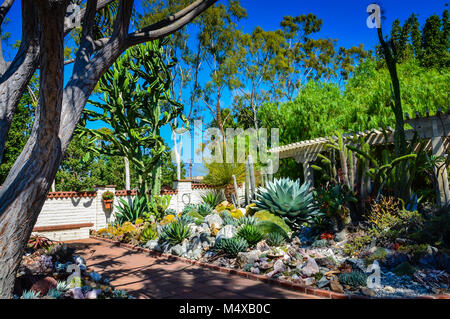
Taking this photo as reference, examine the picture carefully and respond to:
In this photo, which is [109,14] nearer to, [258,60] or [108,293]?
[108,293]

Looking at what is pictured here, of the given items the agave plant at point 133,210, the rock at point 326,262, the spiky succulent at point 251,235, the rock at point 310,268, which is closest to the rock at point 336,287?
the rock at point 310,268

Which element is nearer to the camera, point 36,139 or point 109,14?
point 36,139

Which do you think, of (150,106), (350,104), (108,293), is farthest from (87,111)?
(350,104)

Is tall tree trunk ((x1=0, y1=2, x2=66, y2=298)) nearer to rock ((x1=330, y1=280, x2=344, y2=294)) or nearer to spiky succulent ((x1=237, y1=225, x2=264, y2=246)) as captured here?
rock ((x1=330, y1=280, x2=344, y2=294))

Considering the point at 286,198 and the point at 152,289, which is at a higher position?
the point at 286,198

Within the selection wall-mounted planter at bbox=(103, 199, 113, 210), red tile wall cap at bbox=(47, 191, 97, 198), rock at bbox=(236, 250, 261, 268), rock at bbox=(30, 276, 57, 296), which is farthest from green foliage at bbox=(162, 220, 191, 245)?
red tile wall cap at bbox=(47, 191, 97, 198)

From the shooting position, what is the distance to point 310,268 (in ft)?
14.5

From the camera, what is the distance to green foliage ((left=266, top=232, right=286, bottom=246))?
19.7 feet

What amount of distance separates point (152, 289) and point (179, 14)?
12.5ft

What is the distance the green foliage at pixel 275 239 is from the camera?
6.01 metres

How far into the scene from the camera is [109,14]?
24.1 ft

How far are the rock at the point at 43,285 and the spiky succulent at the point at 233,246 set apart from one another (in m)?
2.99

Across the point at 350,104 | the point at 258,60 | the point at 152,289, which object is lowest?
the point at 152,289

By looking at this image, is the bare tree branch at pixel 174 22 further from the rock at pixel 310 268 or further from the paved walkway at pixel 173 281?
the rock at pixel 310 268
